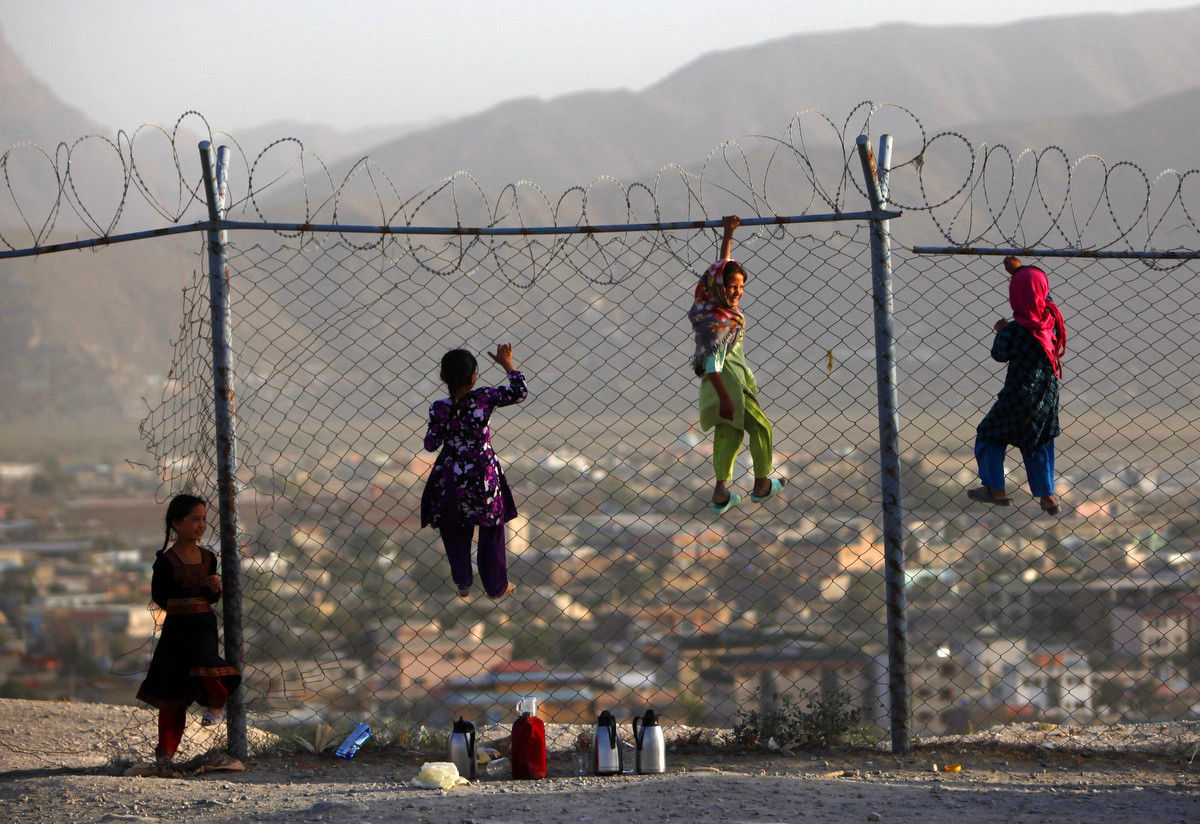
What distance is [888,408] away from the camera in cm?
484

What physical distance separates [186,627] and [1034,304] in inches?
152

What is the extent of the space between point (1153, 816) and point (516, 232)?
10.8 ft

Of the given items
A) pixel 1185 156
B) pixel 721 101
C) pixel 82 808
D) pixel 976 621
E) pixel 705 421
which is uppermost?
pixel 721 101

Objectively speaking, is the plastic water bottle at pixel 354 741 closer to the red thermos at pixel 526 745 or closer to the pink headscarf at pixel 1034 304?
the red thermos at pixel 526 745

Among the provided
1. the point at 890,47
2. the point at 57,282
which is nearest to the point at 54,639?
the point at 57,282

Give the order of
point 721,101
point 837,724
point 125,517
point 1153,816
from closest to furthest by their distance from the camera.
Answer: point 1153,816 → point 837,724 → point 125,517 → point 721,101

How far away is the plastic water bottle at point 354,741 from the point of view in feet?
17.1

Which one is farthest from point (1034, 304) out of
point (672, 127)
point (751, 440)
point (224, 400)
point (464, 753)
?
point (672, 127)

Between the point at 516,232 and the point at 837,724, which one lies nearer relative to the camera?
the point at 516,232

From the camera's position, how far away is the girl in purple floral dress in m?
4.86

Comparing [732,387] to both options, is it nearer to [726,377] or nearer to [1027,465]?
[726,377]

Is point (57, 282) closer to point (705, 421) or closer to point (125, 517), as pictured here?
point (125, 517)

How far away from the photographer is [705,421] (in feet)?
16.5

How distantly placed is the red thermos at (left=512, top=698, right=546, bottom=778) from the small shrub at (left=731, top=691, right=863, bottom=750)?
38.0 inches
